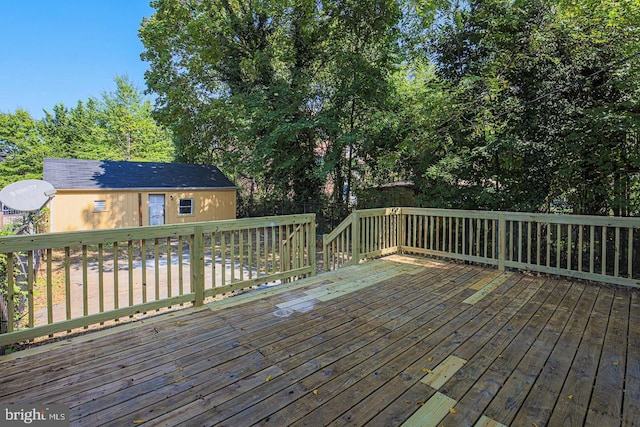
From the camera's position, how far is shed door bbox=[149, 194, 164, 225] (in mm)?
13500

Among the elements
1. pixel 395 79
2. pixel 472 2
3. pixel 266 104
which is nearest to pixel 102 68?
pixel 266 104

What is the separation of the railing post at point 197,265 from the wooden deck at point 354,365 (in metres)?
0.20

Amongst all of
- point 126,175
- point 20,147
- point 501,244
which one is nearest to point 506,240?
point 501,244

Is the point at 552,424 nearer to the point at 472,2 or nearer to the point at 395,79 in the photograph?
the point at 472,2

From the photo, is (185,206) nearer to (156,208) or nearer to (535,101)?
(156,208)

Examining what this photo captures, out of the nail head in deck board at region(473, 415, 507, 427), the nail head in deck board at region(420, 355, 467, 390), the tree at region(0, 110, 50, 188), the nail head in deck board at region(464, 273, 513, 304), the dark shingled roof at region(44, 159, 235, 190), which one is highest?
the tree at region(0, 110, 50, 188)

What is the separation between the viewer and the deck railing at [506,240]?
416 centimetres

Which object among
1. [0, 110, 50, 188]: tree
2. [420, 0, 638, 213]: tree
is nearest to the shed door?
[420, 0, 638, 213]: tree

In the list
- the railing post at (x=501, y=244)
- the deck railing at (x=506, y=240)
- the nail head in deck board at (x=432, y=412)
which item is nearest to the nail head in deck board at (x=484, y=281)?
the railing post at (x=501, y=244)

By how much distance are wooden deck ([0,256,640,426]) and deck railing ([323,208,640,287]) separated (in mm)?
904

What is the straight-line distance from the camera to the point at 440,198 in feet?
21.5

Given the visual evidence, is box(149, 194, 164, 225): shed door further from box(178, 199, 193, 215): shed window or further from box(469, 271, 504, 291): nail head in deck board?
box(469, 271, 504, 291): nail head in deck board

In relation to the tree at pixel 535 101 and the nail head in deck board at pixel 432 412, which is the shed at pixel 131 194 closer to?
the tree at pixel 535 101

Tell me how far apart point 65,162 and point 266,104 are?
30.6ft
